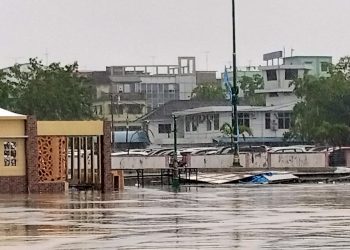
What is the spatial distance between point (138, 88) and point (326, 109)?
51854mm

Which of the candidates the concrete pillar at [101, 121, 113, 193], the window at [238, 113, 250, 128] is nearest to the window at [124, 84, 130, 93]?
the window at [238, 113, 250, 128]

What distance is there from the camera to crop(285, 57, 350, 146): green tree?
302ft

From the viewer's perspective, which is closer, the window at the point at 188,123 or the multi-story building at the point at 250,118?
the multi-story building at the point at 250,118

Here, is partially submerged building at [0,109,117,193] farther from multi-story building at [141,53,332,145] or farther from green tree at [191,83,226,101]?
green tree at [191,83,226,101]

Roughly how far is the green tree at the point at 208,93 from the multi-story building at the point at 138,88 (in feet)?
11.7

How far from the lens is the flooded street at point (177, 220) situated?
22.6m

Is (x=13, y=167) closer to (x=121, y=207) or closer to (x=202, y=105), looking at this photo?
(x=121, y=207)

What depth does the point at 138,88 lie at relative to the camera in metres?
144

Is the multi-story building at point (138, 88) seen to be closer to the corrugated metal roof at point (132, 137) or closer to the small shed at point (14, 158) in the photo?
the corrugated metal roof at point (132, 137)

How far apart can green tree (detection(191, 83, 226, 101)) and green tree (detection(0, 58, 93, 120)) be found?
43098 millimetres

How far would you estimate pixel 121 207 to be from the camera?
3403 centimetres

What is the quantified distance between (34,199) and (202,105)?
78.3 metres

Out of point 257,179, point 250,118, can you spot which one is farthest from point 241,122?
point 257,179

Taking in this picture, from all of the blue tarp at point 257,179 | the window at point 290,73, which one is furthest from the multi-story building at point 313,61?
the blue tarp at point 257,179
